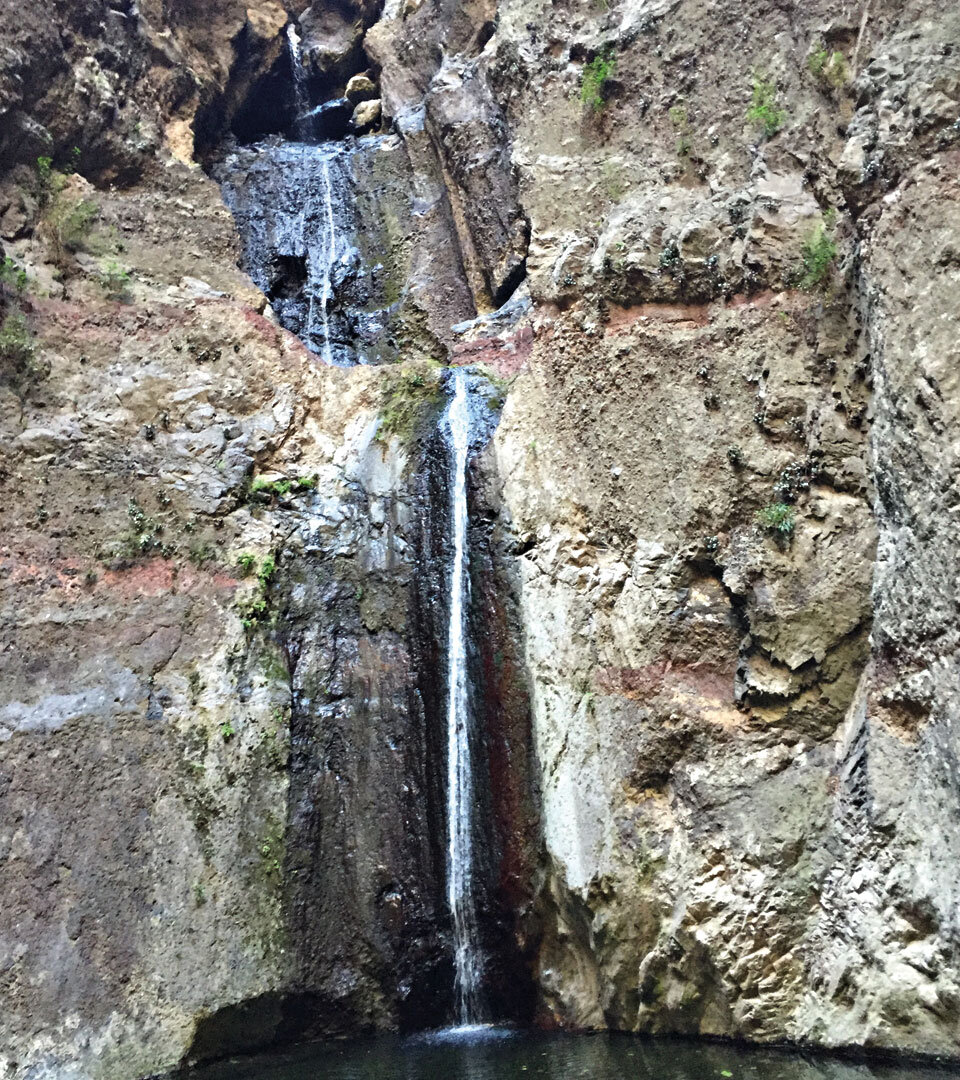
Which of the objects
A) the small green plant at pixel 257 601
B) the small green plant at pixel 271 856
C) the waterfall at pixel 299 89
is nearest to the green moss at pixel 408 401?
the small green plant at pixel 257 601

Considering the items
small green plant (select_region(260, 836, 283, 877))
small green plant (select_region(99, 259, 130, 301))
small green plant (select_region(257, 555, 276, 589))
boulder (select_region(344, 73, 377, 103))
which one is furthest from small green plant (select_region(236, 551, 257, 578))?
boulder (select_region(344, 73, 377, 103))

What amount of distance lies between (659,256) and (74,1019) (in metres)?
11.5

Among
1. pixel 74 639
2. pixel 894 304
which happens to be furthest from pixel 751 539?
pixel 74 639

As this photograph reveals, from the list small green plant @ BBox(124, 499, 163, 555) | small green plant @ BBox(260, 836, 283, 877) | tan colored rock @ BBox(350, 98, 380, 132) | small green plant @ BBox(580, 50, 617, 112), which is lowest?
small green plant @ BBox(260, 836, 283, 877)

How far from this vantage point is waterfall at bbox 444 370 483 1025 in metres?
9.78

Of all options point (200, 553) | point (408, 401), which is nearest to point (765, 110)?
point (408, 401)

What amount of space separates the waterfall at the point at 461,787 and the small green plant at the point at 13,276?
24.3 feet

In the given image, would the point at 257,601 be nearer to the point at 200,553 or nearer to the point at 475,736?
the point at 200,553

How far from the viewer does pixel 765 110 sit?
1140 cm

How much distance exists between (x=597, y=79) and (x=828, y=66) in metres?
5.02

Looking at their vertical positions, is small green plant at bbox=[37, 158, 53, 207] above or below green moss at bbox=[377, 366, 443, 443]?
above

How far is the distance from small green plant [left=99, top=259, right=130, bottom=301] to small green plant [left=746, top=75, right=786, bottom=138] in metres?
10.2

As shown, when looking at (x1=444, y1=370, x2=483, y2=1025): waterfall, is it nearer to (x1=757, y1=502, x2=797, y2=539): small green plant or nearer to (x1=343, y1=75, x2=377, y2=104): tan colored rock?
(x1=757, y1=502, x2=797, y2=539): small green plant

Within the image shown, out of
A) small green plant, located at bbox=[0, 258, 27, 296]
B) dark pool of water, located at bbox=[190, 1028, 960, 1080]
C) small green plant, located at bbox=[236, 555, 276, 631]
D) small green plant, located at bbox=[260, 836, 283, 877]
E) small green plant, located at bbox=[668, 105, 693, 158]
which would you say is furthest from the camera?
small green plant, located at bbox=[0, 258, 27, 296]
